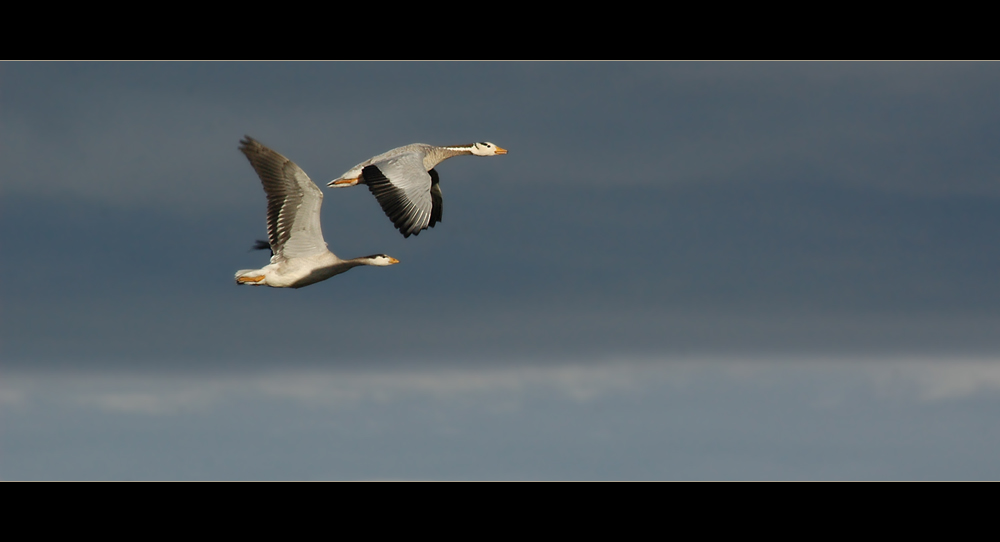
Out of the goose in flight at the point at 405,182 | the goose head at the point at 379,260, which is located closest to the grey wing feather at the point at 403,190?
the goose in flight at the point at 405,182

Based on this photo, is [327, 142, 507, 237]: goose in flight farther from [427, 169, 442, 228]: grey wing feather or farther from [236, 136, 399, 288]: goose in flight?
[236, 136, 399, 288]: goose in flight

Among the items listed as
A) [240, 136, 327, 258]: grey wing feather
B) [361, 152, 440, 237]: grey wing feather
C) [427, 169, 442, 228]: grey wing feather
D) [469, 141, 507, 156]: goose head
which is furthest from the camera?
[469, 141, 507, 156]: goose head

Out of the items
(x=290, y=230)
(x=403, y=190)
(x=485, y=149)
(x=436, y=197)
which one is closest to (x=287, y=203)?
(x=290, y=230)

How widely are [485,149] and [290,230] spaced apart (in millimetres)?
13741

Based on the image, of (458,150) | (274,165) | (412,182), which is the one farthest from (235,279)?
(458,150)

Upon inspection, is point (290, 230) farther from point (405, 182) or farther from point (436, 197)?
point (436, 197)

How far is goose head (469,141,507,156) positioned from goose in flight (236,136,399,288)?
415 inches

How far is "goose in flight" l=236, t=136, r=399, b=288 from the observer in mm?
35250

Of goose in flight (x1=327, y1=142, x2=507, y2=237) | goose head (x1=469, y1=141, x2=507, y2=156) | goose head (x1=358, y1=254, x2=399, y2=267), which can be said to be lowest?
goose head (x1=358, y1=254, x2=399, y2=267)

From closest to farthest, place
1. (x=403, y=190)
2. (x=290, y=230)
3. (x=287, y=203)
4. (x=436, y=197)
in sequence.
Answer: (x=403, y=190)
(x=287, y=203)
(x=290, y=230)
(x=436, y=197)

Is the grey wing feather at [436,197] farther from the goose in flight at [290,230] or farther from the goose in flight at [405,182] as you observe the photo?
the goose in flight at [290,230]

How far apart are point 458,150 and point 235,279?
13430 millimetres

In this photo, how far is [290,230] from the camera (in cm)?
3678

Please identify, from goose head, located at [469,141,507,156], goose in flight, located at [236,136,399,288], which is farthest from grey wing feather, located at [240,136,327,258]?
goose head, located at [469,141,507,156]
